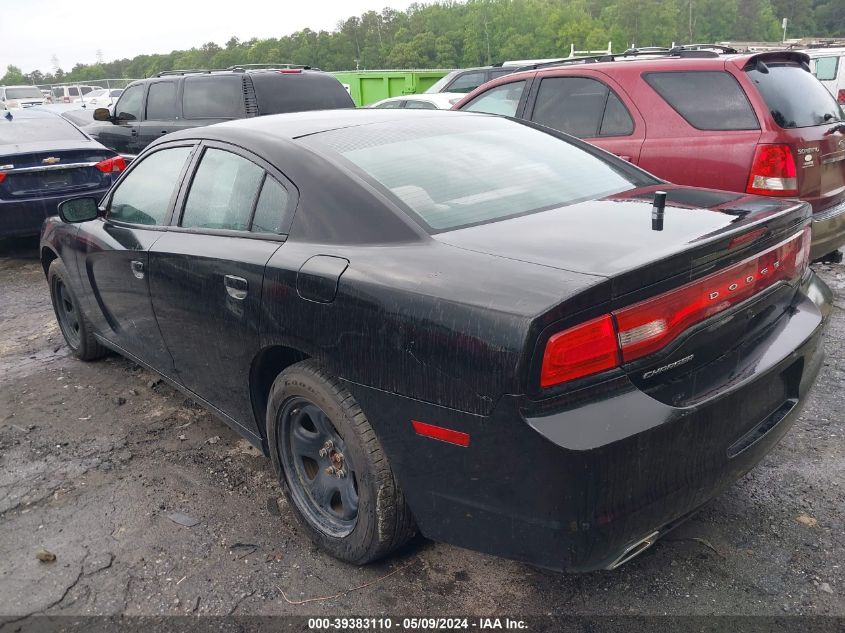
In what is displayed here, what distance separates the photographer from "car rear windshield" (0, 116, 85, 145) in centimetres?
817

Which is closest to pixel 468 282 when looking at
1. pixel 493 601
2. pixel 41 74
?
pixel 493 601

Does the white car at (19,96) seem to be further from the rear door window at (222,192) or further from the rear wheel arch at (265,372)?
the rear wheel arch at (265,372)

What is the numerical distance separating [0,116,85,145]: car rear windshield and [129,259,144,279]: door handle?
550 cm

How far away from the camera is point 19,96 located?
114 feet

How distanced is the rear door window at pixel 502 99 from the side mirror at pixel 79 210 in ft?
11.1

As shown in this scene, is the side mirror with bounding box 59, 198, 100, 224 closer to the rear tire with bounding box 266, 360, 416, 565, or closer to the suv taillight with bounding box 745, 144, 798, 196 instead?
the rear tire with bounding box 266, 360, 416, 565

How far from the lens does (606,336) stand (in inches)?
78.3

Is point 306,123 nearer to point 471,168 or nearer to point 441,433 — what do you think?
point 471,168

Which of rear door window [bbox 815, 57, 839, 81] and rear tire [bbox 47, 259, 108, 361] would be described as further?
rear door window [bbox 815, 57, 839, 81]

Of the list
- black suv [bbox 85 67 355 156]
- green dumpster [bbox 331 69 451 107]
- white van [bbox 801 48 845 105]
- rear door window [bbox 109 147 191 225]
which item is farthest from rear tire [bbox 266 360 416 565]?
white van [bbox 801 48 845 105]

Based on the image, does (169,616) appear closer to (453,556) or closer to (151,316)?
(453,556)

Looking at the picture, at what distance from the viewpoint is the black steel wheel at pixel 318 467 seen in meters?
2.65

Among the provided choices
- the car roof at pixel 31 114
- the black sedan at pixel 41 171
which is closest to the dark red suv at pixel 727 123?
the black sedan at pixel 41 171

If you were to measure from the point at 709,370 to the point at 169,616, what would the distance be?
6.22 ft
